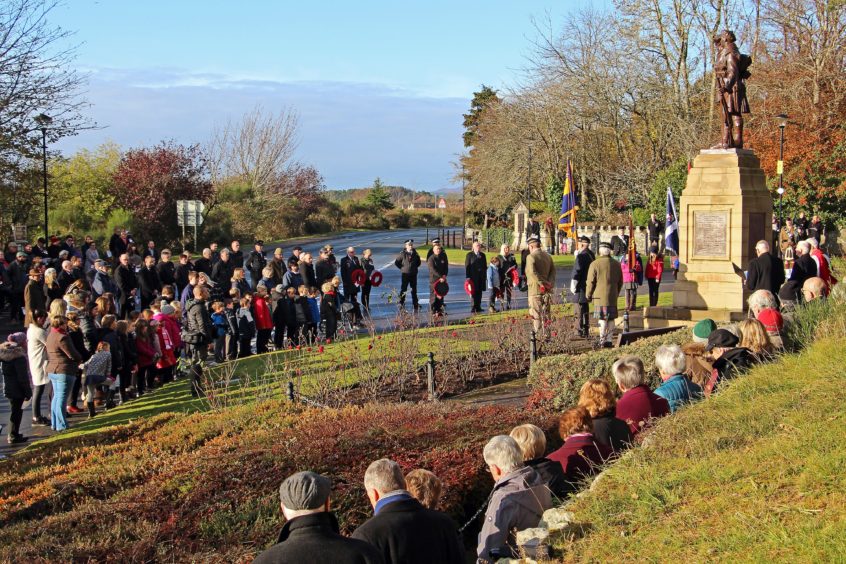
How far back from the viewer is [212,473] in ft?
26.1

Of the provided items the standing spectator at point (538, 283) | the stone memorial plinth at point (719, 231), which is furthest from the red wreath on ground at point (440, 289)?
the stone memorial plinth at point (719, 231)

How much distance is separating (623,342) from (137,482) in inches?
319

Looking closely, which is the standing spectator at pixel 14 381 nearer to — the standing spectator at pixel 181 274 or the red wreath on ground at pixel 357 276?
the standing spectator at pixel 181 274

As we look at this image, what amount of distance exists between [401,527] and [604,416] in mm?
2894

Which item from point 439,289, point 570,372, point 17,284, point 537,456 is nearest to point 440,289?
point 439,289

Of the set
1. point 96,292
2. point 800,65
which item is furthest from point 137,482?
point 800,65

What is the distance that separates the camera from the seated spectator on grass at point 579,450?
6.75 metres

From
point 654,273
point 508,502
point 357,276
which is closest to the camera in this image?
point 508,502

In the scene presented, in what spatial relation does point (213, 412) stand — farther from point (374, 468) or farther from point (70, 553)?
point (374, 468)

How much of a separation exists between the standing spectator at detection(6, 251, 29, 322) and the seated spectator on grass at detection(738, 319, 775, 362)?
19.1m

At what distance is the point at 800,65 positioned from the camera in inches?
1668

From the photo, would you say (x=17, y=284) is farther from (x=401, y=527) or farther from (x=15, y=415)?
(x=401, y=527)

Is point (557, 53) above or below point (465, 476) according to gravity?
above

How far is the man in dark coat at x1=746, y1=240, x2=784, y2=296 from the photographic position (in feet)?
45.6
